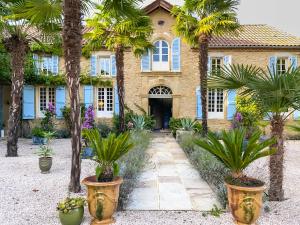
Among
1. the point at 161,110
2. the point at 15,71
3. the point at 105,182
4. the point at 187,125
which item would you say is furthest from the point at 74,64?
the point at 161,110

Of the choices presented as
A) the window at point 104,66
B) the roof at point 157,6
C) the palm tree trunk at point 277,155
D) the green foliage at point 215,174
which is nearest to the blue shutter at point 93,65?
the window at point 104,66

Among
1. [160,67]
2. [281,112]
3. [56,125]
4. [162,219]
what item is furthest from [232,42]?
[162,219]

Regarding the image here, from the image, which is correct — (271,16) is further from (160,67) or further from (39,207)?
(39,207)

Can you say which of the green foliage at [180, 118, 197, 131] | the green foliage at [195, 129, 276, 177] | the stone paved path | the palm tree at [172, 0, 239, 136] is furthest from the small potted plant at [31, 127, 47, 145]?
the green foliage at [195, 129, 276, 177]

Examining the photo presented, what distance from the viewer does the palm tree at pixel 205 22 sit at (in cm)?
1176

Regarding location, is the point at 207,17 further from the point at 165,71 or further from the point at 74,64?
the point at 74,64

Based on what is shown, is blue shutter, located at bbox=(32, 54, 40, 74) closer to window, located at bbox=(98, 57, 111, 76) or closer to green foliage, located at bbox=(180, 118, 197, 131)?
window, located at bbox=(98, 57, 111, 76)

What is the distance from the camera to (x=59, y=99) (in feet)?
57.4

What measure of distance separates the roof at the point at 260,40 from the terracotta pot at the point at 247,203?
45.5ft

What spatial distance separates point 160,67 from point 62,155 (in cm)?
896

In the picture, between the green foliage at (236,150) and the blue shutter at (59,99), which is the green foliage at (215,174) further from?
the blue shutter at (59,99)

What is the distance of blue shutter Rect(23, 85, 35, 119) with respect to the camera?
1698 cm

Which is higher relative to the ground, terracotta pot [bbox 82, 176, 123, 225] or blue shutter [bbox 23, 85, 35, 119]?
blue shutter [bbox 23, 85, 35, 119]

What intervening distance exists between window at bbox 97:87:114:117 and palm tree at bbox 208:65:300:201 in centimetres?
1301
